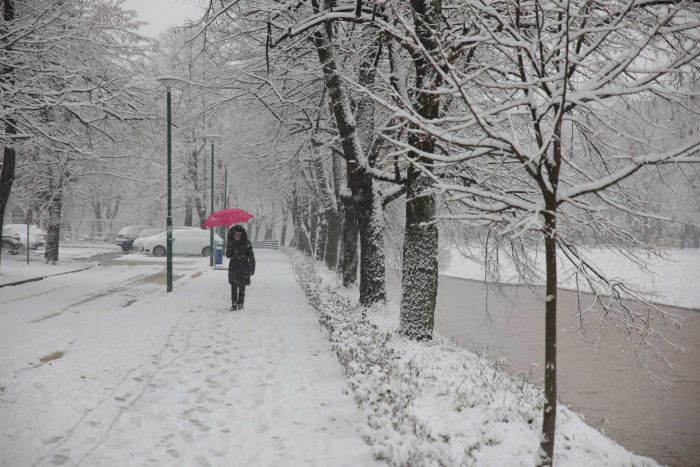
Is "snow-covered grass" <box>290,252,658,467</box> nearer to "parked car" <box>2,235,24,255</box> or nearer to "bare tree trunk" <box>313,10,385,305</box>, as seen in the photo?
"bare tree trunk" <box>313,10,385,305</box>

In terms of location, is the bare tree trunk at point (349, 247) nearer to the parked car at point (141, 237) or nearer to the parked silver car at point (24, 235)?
the parked car at point (141, 237)

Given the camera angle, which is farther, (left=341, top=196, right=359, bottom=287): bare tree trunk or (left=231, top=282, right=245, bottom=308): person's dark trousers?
(left=341, top=196, right=359, bottom=287): bare tree trunk

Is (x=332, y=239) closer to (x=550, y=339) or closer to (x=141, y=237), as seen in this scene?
(x=141, y=237)

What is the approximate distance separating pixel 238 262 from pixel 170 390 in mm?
5744

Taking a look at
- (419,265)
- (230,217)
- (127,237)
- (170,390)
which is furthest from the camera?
(127,237)

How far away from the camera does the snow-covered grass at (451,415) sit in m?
3.98

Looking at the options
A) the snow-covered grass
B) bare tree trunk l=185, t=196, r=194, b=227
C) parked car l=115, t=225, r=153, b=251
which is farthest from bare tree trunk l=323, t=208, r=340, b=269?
bare tree trunk l=185, t=196, r=194, b=227

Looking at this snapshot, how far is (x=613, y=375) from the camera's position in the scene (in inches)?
364

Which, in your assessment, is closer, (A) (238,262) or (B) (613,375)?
(B) (613,375)

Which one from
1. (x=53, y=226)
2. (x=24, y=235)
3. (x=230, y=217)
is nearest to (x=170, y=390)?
(x=230, y=217)

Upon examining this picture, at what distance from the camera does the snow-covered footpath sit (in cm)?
413

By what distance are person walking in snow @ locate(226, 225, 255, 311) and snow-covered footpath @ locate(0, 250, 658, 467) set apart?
6.05ft

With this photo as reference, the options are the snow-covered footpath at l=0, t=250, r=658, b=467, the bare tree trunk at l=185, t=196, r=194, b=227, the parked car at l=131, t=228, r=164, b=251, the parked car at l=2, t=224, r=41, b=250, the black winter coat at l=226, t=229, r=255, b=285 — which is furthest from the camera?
the bare tree trunk at l=185, t=196, r=194, b=227

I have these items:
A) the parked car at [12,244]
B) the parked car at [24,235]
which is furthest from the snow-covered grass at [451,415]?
the parked car at [24,235]
